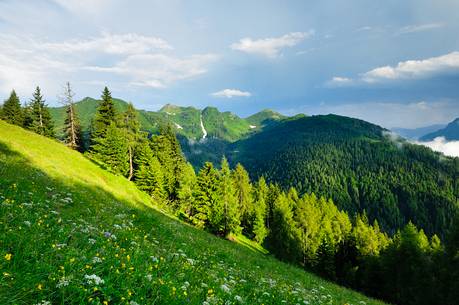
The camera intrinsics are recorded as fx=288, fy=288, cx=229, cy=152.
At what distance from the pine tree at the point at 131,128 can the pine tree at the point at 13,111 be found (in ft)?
94.4

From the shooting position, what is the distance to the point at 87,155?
54.1m

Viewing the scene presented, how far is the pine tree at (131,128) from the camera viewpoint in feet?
179

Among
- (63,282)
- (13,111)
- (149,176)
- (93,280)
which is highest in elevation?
(13,111)

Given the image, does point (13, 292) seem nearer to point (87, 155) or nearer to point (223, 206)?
point (223, 206)

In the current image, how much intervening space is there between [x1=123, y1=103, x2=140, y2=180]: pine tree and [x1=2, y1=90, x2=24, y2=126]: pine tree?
94.4 feet

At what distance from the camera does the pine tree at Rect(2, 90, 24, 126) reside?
63.8 metres

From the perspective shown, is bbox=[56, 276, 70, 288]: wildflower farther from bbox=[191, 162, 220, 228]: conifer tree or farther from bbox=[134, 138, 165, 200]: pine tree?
bbox=[134, 138, 165, 200]: pine tree

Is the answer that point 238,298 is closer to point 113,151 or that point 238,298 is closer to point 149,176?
point 149,176

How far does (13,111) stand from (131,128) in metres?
31.5

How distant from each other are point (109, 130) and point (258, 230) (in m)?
40.2

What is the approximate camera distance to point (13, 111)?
65000mm

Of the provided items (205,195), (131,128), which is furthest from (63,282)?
(131,128)

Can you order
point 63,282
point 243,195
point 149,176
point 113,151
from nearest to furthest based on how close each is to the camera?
point 63,282, point 113,151, point 149,176, point 243,195

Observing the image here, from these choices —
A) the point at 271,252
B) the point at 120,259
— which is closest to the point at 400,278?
the point at 271,252
